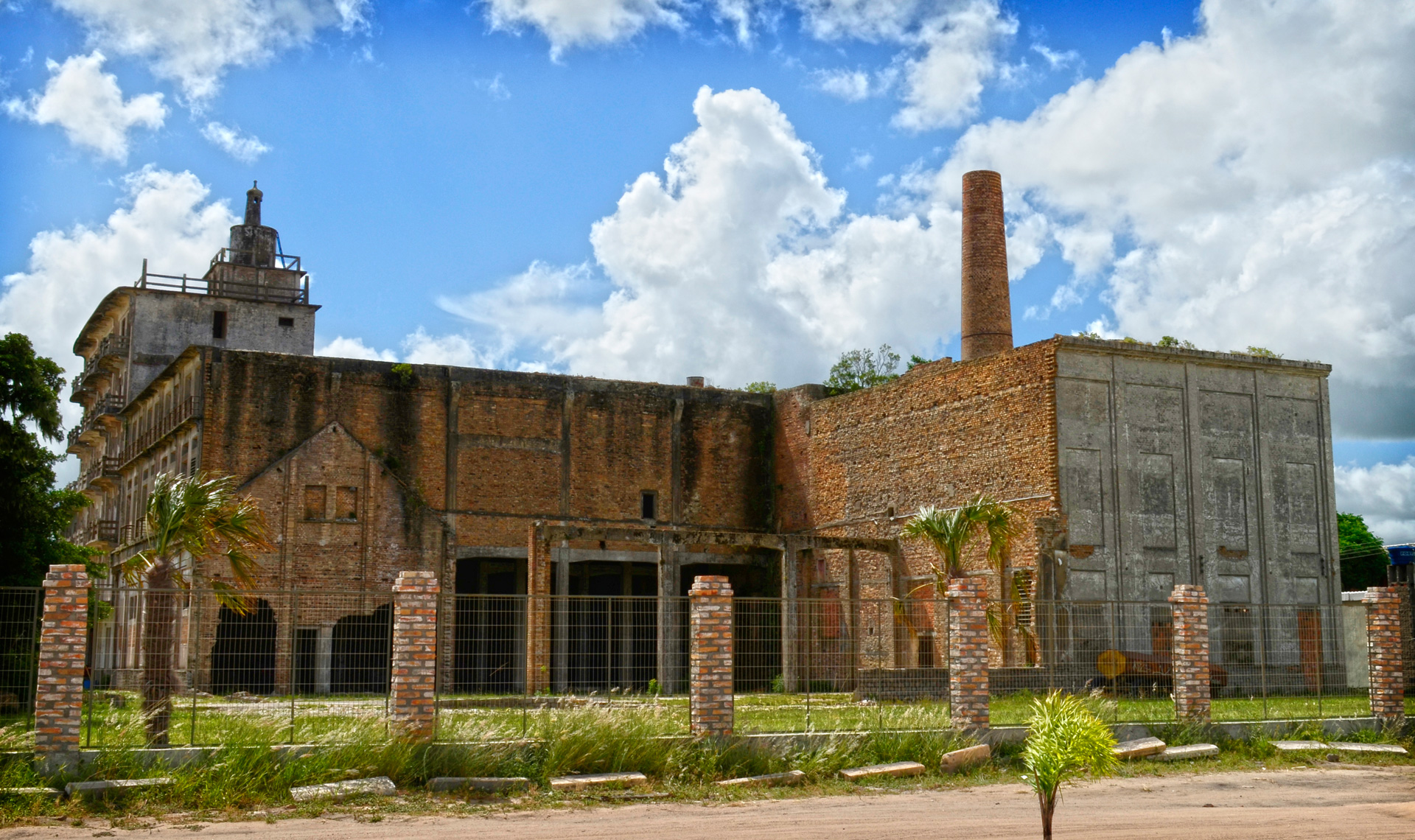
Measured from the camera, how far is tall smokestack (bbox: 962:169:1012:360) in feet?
113

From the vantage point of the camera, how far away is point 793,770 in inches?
553

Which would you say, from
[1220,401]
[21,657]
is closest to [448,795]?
[21,657]

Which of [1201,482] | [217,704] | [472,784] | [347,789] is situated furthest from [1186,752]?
[1201,482]

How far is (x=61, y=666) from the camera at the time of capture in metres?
12.4

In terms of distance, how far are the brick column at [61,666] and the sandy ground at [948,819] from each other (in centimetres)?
142

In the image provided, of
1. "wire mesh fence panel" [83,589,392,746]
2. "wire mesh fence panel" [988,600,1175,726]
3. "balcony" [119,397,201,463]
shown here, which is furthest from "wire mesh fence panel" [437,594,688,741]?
"balcony" [119,397,201,463]

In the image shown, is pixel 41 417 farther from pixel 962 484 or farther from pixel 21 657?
pixel 962 484

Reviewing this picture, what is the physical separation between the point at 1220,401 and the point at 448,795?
21.1 metres

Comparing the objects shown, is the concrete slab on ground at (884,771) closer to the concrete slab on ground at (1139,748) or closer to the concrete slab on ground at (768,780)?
the concrete slab on ground at (768,780)

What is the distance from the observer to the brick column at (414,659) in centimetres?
1330

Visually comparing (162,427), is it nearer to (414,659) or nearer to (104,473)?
(104,473)

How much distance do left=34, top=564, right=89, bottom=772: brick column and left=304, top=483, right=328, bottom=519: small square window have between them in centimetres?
1840

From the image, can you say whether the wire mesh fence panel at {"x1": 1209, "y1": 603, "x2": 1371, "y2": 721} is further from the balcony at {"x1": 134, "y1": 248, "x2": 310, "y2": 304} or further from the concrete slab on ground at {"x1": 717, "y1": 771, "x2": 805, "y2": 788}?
the balcony at {"x1": 134, "y1": 248, "x2": 310, "y2": 304}

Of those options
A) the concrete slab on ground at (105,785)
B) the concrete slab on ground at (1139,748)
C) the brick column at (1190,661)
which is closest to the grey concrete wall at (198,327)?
the concrete slab on ground at (105,785)
